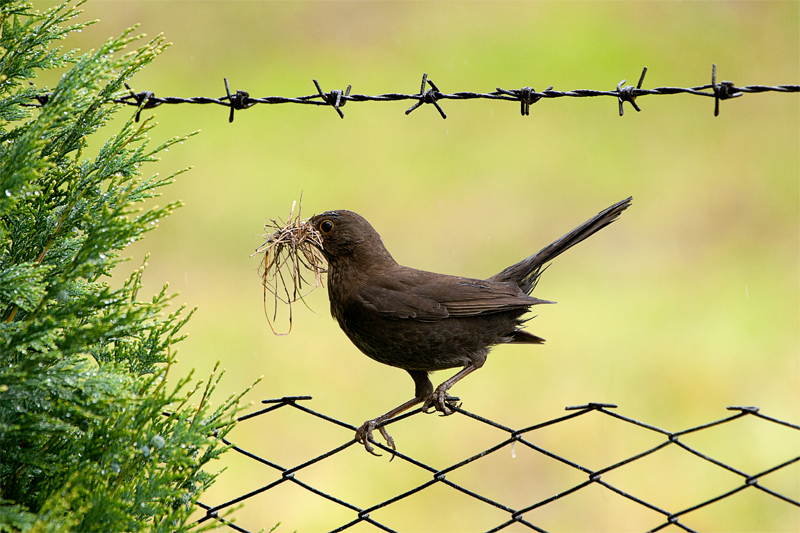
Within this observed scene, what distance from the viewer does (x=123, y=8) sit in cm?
1435

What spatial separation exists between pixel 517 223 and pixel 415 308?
25.3 feet

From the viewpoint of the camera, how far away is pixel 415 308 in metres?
3.18

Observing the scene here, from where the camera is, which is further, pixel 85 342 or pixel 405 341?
pixel 405 341

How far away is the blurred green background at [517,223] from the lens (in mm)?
7082

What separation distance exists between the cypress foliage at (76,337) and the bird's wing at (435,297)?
0.96 meters

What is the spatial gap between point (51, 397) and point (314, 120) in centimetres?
1033

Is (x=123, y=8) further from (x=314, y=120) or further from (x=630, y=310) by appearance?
(x=630, y=310)

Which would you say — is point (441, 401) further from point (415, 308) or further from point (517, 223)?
point (517, 223)

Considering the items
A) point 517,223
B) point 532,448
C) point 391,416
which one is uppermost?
point 517,223

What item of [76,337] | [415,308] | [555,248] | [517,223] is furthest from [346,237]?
[517,223]

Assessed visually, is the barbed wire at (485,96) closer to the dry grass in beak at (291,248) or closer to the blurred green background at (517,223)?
the dry grass in beak at (291,248)

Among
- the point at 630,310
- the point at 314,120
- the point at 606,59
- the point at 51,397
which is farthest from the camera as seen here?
the point at 606,59

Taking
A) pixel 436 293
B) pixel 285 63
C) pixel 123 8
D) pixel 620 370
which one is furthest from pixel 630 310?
pixel 123 8

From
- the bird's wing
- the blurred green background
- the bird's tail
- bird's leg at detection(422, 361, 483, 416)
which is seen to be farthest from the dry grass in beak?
the blurred green background
